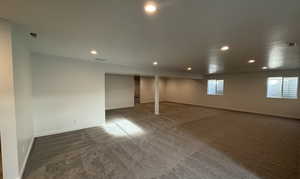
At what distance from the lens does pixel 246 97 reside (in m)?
7.05

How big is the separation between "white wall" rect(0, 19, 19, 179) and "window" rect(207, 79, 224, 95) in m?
9.37

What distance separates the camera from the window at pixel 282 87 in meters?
5.77

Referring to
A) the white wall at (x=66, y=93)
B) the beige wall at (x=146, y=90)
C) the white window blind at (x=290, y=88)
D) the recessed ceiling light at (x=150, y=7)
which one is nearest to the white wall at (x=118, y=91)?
the beige wall at (x=146, y=90)

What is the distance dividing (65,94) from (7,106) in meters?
2.27

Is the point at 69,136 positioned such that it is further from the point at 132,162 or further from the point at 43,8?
the point at 43,8

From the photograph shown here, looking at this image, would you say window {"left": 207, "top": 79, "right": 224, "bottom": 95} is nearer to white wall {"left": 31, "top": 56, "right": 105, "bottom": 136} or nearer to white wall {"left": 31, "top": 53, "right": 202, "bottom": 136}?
white wall {"left": 31, "top": 53, "right": 202, "bottom": 136}

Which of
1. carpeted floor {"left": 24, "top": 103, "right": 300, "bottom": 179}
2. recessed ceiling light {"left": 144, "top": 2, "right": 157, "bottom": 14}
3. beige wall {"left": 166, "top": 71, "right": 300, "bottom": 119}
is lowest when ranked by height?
carpeted floor {"left": 24, "top": 103, "right": 300, "bottom": 179}

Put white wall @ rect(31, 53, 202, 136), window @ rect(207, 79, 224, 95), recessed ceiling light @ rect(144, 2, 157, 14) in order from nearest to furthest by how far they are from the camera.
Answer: recessed ceiling light @ rect(144, 2, 157, 14)
white wall @ rect(31, 53, 202, 136)
window @ rect(207, 79, 224, 95)

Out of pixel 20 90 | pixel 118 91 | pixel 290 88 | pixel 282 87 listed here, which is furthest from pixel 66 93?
pixel 290 88

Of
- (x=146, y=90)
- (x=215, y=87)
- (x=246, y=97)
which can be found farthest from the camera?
(x=146, y=90)

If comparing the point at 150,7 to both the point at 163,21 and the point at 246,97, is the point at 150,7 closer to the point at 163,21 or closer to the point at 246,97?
the point at 163,21

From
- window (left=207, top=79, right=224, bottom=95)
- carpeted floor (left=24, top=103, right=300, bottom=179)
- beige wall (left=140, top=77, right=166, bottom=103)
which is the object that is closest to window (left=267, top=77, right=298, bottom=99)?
window (left=207, top=79, right=224, bottom=95)

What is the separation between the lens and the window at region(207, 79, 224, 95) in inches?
322

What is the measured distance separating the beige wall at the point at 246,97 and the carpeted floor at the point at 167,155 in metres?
2.63
